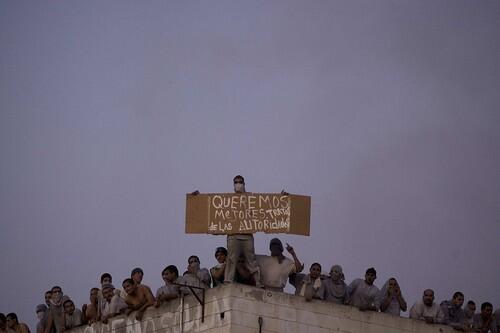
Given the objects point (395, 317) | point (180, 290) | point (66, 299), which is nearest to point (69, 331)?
point (66, 299)

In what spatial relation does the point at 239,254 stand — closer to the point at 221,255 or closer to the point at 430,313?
the point at 221,255

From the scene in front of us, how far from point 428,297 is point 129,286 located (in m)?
7.78

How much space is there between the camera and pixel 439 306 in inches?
1783

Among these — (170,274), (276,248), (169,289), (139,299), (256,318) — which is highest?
(276,248)

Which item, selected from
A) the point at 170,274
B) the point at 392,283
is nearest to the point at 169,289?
the point at 170,274

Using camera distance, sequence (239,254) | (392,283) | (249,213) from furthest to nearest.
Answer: (392,283) < (249,213) < (239,254)

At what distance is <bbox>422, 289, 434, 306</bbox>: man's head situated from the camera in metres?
44.7

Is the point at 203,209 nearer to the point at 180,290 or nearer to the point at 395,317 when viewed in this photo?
the point at 180,290

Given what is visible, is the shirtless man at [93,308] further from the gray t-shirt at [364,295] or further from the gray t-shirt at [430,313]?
the gray t-shirt at [430,313]

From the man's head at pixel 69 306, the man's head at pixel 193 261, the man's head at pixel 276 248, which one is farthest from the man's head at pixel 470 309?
the man's head at pixel 69 306

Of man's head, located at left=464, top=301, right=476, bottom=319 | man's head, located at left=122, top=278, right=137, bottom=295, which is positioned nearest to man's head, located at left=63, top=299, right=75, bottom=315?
man's head, located at left=122, top=278, right=137, bottom=295

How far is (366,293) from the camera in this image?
44.7m

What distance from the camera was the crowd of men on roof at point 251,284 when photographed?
43438 mm

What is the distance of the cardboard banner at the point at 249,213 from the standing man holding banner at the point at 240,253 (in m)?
0.44
